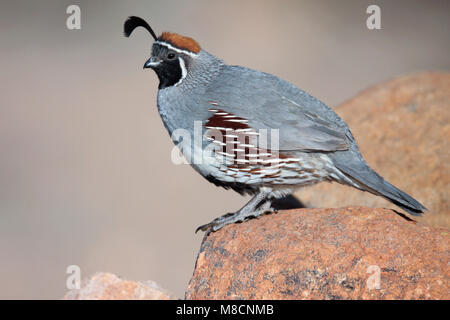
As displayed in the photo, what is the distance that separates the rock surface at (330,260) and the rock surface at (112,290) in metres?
0.66

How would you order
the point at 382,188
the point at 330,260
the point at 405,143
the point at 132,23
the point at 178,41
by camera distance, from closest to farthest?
the point at 330,260, the point at 382,188, the point at 178,41, the point at 132,23, the point at 405,143

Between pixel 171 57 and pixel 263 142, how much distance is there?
38.1 inches

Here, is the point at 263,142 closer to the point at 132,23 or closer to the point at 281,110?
the point at 281,110

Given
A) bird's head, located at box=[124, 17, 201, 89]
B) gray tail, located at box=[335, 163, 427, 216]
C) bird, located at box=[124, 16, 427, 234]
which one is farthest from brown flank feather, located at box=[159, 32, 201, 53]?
gray tail, located at box=[335, 163, 427, 216]

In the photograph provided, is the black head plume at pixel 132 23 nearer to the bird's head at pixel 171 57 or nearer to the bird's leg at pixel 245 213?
the bird's head at pixel 171 57

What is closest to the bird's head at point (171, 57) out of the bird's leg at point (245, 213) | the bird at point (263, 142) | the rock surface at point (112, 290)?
the bird at point (263, 142)

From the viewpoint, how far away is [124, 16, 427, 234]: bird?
11.8 ft

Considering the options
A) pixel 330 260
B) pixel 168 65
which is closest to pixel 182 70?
pixel 168 65

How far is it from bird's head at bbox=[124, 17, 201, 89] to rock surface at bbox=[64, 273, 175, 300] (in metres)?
1.39

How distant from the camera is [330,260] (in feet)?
9.50

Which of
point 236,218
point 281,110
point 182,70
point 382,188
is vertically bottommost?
point 236,218

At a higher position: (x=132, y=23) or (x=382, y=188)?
(x=132, y=23)

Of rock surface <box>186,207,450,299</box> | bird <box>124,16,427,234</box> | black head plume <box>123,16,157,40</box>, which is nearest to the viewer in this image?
rock surface <box>186,207,450,299</box>

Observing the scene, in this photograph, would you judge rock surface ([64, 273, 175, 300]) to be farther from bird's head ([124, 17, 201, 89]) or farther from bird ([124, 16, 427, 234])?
bird's head ([124, 17, 201, 89])
